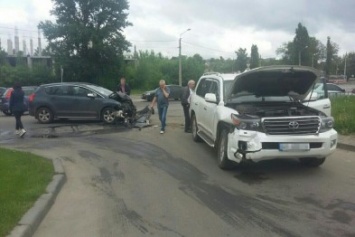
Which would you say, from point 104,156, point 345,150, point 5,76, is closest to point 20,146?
point 104,156

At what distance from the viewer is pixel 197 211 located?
597 centimetres

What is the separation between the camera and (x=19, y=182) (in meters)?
A: 7.12

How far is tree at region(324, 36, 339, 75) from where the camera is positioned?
4176 inches

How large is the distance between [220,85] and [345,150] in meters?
3.41

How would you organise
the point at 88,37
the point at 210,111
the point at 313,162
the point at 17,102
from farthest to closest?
the point at 88,37 < the point at 17,102 < the point at 210,111 < the point at 313,162

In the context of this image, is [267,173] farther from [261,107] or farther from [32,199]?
[32,199]

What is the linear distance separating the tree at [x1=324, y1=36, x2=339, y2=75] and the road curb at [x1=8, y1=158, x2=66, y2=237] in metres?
103

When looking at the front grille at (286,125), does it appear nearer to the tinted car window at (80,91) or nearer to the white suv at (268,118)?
the white suv at (268,118)

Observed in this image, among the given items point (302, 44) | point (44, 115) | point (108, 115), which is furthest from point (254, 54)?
point (108, 115)

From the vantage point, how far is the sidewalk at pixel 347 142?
10.4 m

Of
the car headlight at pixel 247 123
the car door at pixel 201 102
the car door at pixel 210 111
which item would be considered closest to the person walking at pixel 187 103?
the car door at pixel 201 102

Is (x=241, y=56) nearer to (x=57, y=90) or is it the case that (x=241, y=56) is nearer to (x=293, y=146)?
(x=57, y=90)

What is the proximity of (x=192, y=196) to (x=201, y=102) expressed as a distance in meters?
4.65

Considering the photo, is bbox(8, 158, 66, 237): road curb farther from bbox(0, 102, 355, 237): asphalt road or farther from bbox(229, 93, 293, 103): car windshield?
bbox(229, 93, 293, 103): car windshield
